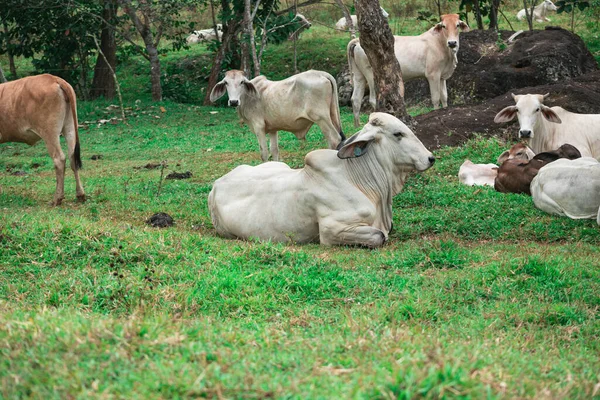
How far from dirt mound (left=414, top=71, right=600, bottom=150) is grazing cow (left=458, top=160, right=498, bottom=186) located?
1564 mm

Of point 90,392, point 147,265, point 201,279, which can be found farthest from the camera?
point 147,265

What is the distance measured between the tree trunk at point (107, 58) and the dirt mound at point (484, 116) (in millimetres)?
12189

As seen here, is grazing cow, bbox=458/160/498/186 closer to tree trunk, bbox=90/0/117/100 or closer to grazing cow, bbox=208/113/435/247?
grazing cow, bbox=208/113/435/247

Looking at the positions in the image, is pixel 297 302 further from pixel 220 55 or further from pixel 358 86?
pixel 220 55

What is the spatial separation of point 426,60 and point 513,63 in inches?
87.5

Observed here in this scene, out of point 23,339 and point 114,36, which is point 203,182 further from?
point 114,36

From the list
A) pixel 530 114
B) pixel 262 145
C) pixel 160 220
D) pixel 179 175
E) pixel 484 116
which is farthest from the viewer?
pixel 484 116

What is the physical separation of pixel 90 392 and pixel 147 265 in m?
3.44

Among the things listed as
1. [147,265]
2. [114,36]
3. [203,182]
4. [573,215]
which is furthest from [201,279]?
[114,36]

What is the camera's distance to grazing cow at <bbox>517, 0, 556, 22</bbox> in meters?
28.4

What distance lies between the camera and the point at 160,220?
29.2 ft

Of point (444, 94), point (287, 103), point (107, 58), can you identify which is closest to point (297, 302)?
point (287, 103)

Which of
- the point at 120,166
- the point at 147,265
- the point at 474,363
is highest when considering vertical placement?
the point at 474,363

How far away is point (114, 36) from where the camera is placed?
78.3 feet
